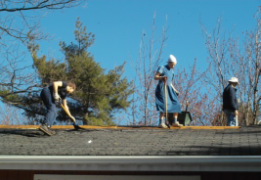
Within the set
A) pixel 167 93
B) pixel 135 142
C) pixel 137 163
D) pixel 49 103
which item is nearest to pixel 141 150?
pixel 137 163

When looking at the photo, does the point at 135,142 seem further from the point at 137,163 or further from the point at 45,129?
the point at 45,129

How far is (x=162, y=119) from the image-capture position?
800 centimetres

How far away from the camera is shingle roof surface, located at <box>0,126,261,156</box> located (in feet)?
18.1

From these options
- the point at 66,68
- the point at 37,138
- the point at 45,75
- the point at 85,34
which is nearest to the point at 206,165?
the point at 37,138

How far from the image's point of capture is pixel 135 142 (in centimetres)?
640

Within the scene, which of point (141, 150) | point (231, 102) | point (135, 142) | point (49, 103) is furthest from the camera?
point (231, 102)

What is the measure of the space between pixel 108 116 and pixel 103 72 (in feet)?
8.22

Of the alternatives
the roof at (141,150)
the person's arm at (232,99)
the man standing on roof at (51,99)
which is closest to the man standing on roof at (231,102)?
the person's arm at (232,99)

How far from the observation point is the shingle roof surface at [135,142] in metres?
5.52

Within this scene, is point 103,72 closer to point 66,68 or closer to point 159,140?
point 66,68

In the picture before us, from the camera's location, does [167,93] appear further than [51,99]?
Yes

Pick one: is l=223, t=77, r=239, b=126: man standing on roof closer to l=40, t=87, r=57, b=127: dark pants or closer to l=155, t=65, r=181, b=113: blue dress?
l=155, t=65, r=181, b=113: blue dress

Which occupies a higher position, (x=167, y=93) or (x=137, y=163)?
(x=167, y=93)

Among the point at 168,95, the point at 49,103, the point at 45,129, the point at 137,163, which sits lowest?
the point at 137,163
